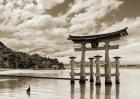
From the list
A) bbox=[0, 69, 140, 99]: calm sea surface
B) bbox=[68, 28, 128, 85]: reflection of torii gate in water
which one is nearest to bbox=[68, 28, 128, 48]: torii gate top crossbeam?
bbox=[68, 28, 128, 85]: reflection of torii gate in water

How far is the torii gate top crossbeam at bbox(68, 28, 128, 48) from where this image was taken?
3106 centimetres

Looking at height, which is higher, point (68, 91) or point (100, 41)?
point (100, 41)

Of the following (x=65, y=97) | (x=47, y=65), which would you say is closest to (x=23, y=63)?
(x=47, y=65)

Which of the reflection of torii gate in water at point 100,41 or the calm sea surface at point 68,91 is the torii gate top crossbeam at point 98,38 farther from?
the calm sea surface at point 68,91

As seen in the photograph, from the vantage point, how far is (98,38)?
109ft

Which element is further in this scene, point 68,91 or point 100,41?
point 100,41

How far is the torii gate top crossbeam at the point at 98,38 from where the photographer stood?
31.1 meters

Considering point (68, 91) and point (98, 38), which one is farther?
point (98, 38)

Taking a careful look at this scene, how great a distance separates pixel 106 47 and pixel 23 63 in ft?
390

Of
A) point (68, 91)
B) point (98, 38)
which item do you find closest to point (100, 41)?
point (98, 38)

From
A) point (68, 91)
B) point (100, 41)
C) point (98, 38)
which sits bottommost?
point (68, 91)

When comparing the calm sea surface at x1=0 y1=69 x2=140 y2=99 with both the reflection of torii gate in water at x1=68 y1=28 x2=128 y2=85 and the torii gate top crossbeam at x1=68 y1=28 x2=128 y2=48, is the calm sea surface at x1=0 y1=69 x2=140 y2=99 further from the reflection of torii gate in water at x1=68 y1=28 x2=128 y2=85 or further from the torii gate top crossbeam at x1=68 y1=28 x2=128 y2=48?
the torii gate top crossbeam at x1=68 y1=28 x2=128 y2=48

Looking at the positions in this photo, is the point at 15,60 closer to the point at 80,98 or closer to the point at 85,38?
the point at 85,38

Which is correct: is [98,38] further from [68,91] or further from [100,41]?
[68,91]
